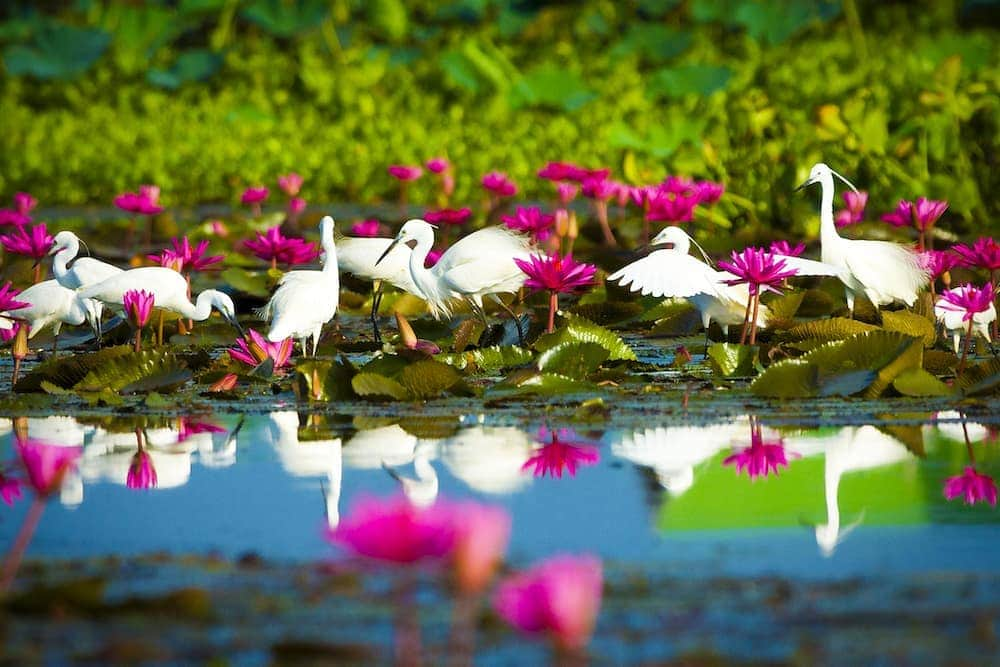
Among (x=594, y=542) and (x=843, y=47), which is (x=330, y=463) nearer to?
(x=594, y=542)

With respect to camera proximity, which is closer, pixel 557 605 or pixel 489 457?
pixel 557 605

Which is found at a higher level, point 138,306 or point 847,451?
point 138,306

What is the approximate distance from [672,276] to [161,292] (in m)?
1.81

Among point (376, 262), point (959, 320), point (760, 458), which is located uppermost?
point (376, 262)

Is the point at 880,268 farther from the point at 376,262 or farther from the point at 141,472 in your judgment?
the point at 141,472

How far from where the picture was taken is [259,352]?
554cm

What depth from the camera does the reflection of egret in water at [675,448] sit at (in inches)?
153

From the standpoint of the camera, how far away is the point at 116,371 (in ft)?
17.5

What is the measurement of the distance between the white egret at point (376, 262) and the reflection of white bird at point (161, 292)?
1.01 meters

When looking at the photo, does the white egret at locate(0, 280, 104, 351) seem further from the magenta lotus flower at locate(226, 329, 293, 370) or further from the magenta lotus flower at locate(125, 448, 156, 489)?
the magenta lotus flower at locate(125, 448, 156, 489)


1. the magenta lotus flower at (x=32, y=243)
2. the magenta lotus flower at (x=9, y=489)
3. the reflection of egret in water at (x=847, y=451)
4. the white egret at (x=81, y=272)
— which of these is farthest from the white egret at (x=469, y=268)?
the magenta lotus flower at (x=9, y=489)

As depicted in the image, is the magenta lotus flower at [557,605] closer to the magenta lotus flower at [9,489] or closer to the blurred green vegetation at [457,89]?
the magenta lotus flower at [9,489]

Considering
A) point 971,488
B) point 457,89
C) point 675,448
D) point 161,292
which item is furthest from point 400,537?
point 457,89

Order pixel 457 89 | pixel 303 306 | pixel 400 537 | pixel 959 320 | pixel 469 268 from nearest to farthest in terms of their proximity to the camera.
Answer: pixel 400 537, pixel 959 320, pixel 303 306, pixel 469 268, pixel 457 89
